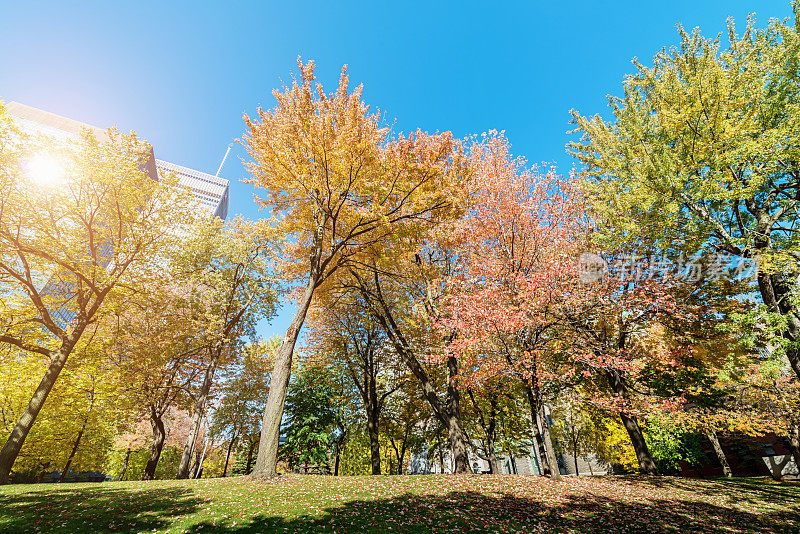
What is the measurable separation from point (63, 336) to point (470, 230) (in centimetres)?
1882

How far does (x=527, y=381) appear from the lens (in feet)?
50.1

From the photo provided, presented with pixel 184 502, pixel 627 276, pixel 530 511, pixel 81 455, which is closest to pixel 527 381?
pixel 530 511

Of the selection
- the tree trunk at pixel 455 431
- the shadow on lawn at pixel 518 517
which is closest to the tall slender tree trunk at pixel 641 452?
the shadow on lawn at pixel 518 517

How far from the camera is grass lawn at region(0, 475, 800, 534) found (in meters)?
7.80

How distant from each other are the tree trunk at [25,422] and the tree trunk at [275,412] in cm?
803

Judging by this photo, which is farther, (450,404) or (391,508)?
(450,404)

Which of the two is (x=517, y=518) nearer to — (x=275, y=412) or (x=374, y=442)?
(x=275, y=412)

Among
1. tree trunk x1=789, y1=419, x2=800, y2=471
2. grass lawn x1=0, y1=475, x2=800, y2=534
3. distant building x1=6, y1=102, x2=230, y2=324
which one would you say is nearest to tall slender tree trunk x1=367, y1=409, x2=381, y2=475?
grass lawn x1=0, y1=475, x2=800, y2=534

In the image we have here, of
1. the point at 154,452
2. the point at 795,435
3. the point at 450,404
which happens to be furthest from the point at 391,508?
the point at 795,435

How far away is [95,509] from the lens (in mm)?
8680

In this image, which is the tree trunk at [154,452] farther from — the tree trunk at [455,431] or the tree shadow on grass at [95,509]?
the tree trunk at [455,431]

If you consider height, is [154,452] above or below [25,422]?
below

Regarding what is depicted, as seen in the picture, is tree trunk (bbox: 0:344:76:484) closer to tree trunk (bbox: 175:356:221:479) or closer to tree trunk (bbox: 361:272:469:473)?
tree trunk (bbox: 175:356:221:479)

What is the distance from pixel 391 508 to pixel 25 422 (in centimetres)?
1361
